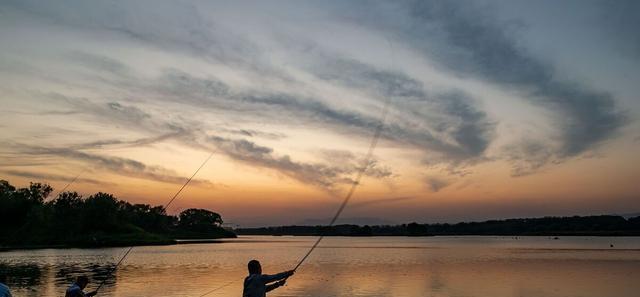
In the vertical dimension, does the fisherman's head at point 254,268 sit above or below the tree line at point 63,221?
below

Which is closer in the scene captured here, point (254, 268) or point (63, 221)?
point (254, 268)

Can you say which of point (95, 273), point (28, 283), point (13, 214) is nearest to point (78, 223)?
point (13, 214)

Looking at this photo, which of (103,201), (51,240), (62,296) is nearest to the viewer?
(62,296)

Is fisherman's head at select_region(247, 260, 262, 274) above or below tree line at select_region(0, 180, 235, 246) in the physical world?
below

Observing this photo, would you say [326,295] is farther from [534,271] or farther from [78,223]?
[78,223]

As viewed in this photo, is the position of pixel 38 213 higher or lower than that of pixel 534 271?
higher

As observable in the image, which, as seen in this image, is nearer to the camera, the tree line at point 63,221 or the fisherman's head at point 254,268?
the fisherman's head at point 254,268

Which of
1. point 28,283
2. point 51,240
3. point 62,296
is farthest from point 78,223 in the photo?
point 62,296

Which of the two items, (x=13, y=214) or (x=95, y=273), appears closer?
(x=95, y=273)

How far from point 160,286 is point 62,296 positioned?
22.5 feet

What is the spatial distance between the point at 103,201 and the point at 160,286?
339 ft

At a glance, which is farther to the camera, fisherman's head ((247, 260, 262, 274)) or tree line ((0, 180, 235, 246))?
tree line ((0, 180, 235, 246))

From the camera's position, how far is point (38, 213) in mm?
107125

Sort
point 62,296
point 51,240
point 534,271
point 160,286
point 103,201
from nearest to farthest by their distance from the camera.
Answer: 1. point 62,296
2. point 160,286
3. point 534,271
4. point 51,240
5. point 103,201
